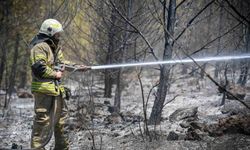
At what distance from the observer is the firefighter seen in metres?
5.38

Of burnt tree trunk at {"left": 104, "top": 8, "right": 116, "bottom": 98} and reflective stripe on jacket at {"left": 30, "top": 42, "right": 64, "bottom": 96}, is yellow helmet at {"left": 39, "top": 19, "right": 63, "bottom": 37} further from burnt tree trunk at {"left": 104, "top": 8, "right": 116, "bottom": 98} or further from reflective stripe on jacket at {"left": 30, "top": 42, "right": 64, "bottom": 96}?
burnt tree trunk at {"left": 104, "top": 8, "right": 116, "bottom": 98}

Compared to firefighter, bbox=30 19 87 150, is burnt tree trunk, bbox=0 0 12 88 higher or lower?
higher

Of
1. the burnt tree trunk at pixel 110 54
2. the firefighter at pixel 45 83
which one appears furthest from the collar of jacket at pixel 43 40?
the burnt tree trunk at pixel 110 54

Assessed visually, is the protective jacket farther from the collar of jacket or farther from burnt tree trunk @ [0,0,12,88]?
burnt tree trunk @ [0,0,12,88]

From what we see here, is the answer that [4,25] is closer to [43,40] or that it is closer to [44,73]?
[43,40]

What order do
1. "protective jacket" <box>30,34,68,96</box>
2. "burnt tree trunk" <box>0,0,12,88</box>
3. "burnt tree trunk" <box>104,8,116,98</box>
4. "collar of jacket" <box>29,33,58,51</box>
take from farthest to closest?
1. "burnt tree trunk" <box>0,0,12,88</box>
2. "burnt tree trunk" <box>104,8,116,98</box>
3. "collar of jacket" <box>29,33,58,51</box>
4. "protective jacket" <box>30,34,68,96</box>

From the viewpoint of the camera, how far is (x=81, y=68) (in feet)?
19.7

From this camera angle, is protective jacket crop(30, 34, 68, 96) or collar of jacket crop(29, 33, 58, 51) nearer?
protective jacket crop(30, 34, 68, 96)

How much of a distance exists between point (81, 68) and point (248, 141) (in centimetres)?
280

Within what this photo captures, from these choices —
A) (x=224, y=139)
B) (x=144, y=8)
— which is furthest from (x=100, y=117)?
(x=224, y=139)

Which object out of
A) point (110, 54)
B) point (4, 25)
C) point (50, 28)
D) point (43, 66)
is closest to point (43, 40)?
point (50, 28)

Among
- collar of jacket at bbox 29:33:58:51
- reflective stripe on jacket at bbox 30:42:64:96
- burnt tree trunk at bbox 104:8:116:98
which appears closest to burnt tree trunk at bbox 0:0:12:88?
burnt tree trunk at bbox 104:8:116:98

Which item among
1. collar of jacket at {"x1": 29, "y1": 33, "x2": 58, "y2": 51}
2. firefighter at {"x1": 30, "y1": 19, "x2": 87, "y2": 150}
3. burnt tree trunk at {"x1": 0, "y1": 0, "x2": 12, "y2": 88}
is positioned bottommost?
firefighter at {"x1": 30, "y1": 19, "x2": 87, "y2": 150}

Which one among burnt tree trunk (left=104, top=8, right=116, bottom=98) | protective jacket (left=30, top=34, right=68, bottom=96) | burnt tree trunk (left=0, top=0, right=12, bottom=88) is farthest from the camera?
burnt tree trunk (left=0, top=0, right=12, bottom=88)
